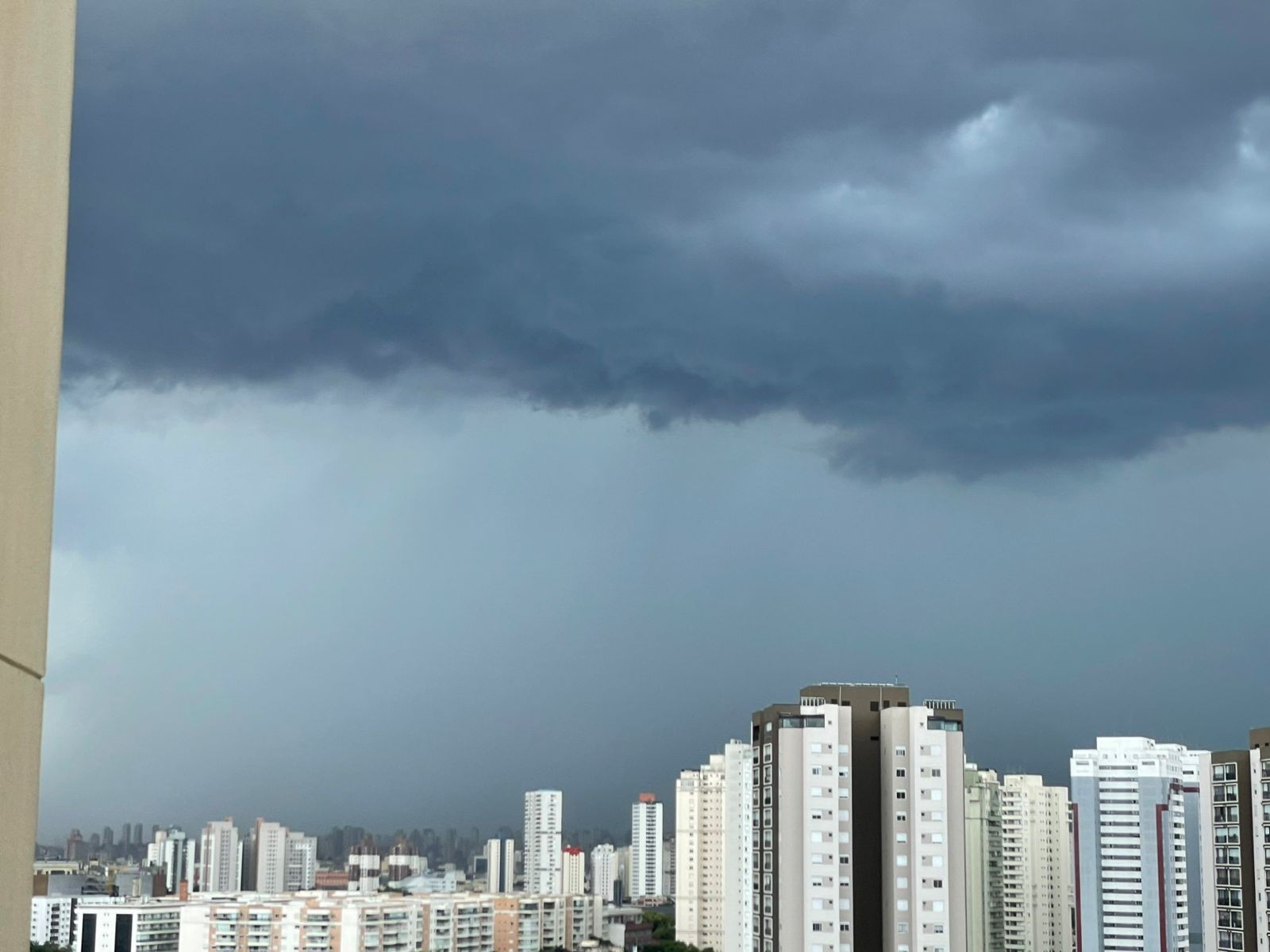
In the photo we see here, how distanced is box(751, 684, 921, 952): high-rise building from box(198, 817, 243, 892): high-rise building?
16069 mm

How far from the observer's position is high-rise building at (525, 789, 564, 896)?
2708 centimetres

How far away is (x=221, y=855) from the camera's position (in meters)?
24.0

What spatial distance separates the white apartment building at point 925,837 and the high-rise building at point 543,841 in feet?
58.5

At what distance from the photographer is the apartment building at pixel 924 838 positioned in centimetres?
913

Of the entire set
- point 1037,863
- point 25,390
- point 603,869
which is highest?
point 25,390

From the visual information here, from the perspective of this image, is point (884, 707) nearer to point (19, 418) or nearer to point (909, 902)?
point (909, 902)

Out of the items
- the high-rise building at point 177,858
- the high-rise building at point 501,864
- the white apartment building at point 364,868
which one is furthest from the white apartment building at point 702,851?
the high-rise building at point 177,858

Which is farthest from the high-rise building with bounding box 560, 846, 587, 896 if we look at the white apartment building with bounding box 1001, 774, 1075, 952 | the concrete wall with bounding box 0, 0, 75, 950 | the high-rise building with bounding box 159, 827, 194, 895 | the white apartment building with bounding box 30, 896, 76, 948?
the concrete wall with bounding box 0, 0, 75, 950

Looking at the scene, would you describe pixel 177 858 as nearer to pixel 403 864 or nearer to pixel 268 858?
pixel 268 858

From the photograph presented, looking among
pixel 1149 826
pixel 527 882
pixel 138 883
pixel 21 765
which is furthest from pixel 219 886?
pixel 21 765

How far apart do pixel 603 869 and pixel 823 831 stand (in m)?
19.9

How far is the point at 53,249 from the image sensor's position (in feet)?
1.83

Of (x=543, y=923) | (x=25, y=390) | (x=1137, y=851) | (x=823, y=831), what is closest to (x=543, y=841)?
(x=543, y=923)

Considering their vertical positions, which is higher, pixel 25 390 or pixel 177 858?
pixel 25 390
